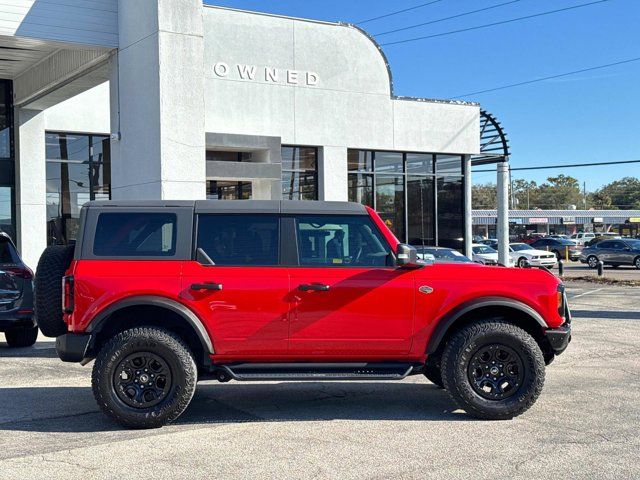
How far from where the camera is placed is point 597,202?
146375 mm

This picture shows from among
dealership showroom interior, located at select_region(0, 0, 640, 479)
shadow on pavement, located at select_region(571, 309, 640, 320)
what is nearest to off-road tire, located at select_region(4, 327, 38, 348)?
dealership showroom interior, located at select_region(0, 0, 640, 479)

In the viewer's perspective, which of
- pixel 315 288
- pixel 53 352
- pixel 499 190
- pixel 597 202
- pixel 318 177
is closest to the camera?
pixel 315 288

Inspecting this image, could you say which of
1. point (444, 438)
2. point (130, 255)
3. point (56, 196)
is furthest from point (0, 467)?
point (56, 196)

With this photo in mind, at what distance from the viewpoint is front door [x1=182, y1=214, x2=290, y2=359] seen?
263 inches

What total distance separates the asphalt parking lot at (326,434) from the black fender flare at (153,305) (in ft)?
2.77

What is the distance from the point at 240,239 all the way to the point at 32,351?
18.1 feet

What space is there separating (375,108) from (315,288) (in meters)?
14.8

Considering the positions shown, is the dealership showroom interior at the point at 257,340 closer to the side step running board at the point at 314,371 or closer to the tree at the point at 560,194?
the side step running board at the point at 314,371

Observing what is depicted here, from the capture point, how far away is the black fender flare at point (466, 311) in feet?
22.4

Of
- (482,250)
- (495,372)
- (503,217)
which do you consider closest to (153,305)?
(495,372)

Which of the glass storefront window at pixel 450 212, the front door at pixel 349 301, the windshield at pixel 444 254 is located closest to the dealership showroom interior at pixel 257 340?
the front door at pixel 349 301

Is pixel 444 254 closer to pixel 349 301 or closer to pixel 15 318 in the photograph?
pixel 15 318

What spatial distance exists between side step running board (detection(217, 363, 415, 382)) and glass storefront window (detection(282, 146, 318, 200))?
530 inches

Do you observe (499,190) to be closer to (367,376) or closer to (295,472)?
(367,376)
